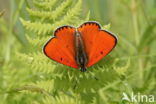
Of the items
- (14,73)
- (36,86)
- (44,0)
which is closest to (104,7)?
(14,73)

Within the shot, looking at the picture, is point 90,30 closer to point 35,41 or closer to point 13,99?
point 35,41

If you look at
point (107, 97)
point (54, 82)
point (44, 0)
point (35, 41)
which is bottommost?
point (107, 97)

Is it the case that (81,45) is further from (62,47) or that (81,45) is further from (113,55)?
(113,55)

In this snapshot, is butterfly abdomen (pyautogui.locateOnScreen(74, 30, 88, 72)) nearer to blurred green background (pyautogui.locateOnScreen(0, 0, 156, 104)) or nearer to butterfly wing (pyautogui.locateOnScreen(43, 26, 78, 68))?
butterfly wing (pyautogui.locateOnScreen(43, 26, 78, 68))

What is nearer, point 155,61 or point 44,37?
point 44,37

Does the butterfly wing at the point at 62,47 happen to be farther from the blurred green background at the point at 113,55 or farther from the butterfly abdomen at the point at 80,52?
the blurred green background at the point at 113,55

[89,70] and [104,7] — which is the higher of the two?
[104,7]

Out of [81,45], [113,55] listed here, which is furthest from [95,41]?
[113,55]

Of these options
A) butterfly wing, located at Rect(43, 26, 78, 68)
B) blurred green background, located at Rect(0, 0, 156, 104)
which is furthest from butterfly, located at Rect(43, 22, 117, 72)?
blurred green background, located at Rect(0, 0, 156, 104)
